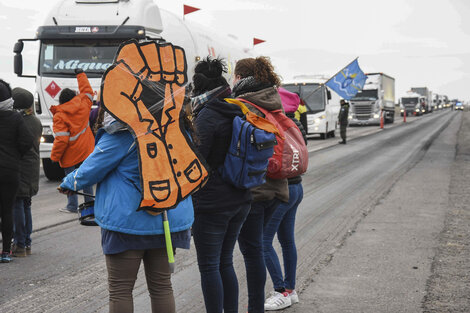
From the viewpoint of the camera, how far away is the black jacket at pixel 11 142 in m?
6.09

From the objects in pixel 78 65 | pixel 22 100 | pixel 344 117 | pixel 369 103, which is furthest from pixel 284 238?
pixel 369 103

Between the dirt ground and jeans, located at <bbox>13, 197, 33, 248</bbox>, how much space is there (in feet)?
13.6

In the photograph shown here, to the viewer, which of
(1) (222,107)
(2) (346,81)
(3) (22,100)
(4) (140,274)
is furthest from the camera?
(2) (346,81)

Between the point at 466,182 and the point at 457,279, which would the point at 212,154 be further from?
the point at 466,182

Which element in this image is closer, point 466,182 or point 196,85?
point 196,85

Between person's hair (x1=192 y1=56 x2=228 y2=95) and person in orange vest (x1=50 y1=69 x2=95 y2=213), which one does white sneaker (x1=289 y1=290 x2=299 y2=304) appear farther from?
person in orange vest (x1=50 y1=69 x2=95 y2=213)

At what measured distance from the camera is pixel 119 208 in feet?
10.5

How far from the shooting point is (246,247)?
13.8 feet

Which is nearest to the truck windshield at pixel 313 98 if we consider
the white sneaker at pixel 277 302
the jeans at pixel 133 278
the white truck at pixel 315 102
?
the white truck at pixel 315 102

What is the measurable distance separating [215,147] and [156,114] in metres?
0.52

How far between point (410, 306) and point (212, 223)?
209 centimetres

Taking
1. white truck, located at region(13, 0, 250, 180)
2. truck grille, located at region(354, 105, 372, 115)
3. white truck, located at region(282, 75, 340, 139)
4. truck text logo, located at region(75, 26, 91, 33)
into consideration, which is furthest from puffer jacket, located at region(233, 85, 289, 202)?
truck grille, located at region(354, 105, 372, 115)

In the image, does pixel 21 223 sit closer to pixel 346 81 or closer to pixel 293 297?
pixel 293 297

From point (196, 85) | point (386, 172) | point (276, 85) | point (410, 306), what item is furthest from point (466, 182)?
point (196, 85)
